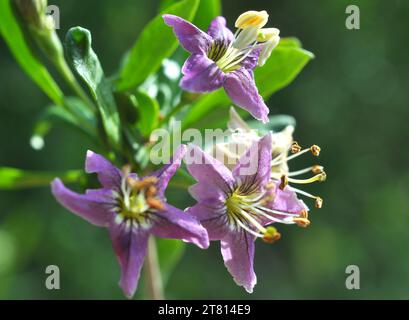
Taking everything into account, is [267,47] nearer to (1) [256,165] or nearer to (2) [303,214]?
(1) [256,165]

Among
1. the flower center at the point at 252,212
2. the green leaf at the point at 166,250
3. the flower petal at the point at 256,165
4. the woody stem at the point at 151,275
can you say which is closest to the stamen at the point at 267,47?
the flower petal at the point at 256,165

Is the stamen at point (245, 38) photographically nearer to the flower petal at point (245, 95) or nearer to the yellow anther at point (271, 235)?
the flower petal at point (245, 95)

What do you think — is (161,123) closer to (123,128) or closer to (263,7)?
(123,128)

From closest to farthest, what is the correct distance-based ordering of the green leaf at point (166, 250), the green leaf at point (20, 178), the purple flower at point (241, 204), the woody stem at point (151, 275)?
the purple flower at point (241, 204) → the woody stem at point (151, 275) → the green leaf at point (20, 178) → the green leaf at point (166, 250)

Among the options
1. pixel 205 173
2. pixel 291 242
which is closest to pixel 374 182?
pixel 291 242

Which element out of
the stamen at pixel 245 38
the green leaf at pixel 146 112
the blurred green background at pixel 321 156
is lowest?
the blurred green background at pixel 321 156

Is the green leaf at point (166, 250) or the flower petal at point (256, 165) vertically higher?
the flower petal at point (256, 165)
